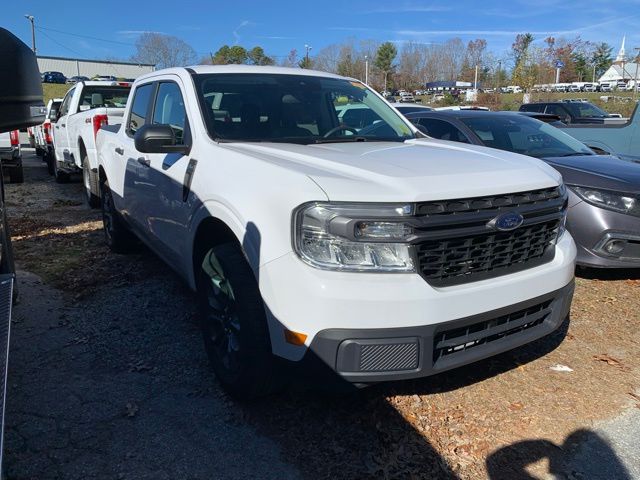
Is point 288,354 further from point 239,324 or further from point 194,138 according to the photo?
point 194,138

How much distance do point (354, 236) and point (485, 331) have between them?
89cm

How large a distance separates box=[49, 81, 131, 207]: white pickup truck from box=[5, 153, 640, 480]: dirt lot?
170 inches

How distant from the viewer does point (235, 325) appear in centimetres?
288

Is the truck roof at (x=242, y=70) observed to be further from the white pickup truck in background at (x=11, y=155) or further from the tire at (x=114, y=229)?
the white pickup truck in background at (x=11, y=155)

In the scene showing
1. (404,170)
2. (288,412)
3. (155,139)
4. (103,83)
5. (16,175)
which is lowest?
(288,412)

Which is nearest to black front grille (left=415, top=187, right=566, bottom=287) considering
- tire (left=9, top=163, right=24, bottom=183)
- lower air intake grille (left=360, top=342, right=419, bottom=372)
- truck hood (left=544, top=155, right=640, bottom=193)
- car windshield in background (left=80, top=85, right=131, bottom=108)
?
lower air intake grille (left=360, top=342, right=419, bottom=372)

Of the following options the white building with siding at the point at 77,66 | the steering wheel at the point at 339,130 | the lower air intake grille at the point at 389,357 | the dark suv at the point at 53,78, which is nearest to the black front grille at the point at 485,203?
the lower air intake grille at the point at 389,357

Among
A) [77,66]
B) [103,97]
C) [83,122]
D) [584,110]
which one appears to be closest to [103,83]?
[103,97]

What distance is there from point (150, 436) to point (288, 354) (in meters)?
0.94

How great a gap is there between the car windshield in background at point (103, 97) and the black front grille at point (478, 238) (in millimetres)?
9436

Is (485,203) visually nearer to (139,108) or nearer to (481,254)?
(481,254)

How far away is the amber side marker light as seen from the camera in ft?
7.92

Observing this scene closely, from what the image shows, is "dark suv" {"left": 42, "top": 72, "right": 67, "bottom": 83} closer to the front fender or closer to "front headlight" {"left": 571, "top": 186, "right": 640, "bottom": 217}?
the front fender

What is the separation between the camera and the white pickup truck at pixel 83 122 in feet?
26.7
